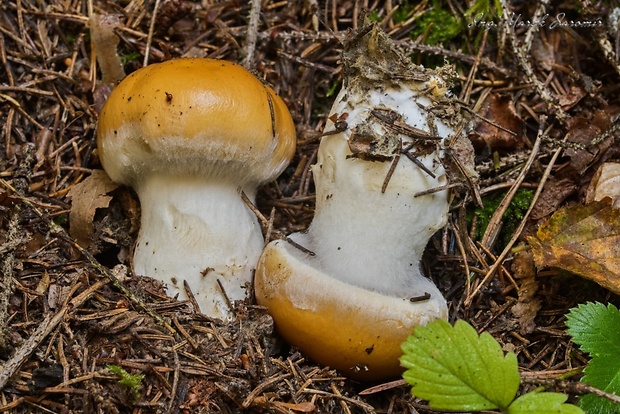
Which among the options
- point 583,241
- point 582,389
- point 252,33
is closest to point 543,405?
point 582,389

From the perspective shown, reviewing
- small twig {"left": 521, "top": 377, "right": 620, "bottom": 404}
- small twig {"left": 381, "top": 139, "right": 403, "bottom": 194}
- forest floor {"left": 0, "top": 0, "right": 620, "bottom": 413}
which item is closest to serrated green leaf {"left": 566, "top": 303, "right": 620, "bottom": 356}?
forest floor {"left": 0, "top": 0, "right": 620, "bottom": 413}

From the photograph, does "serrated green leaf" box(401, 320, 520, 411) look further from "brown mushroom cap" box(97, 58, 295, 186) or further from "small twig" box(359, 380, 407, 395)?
"brown mushroom cap" box(97, 58, 295, 186)

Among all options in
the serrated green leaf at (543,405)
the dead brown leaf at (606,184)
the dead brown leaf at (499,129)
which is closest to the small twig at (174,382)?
the serrated green leaf at (543,405)

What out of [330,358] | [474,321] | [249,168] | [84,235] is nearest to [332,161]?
[249,168]

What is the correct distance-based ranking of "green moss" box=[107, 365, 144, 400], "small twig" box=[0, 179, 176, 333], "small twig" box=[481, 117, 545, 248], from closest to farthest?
"green moss" box=[107, 365, 144, 400], "small twig" box=[0, 179, 176, 333], "small twig" box=[481, 117, 545, 248]

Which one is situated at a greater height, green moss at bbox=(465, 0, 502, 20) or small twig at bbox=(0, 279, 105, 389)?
green moss at bbox=(465, 0, 502, 20)

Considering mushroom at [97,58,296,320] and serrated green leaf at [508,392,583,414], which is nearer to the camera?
serrated green leaf at [508,392,583,414]
